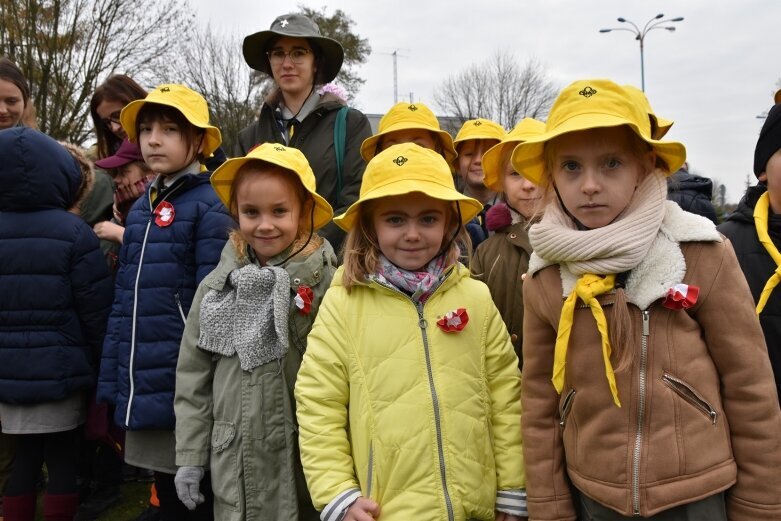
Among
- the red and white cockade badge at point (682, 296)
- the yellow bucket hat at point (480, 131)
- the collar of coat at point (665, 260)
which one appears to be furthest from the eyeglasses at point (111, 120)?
the red and white cockade badge at point (682, 296)

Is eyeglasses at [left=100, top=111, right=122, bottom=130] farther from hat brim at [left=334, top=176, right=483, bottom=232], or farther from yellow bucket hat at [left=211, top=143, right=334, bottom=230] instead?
hat brim at [left=334, top=176, right=483, bottom=232]

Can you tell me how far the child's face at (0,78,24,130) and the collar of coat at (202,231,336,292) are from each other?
2.56m

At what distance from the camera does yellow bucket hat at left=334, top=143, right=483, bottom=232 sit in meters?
2.26


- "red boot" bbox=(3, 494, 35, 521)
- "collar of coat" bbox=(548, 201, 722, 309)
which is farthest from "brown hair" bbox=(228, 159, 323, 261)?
"red boot" bbox=(3, 494, 35, 521)

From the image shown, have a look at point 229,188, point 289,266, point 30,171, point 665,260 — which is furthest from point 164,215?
point 665,260

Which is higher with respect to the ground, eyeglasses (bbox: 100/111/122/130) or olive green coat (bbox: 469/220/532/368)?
eyeglasses (bbox: 100/111/122/130)

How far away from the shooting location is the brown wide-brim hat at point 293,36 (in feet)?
12.2

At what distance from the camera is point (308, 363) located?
220cm

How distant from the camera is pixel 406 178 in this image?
2295 millimetres

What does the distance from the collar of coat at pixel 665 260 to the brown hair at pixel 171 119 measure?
7.82 feet

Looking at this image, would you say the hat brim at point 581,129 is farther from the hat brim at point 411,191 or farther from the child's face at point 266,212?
the child's face at point 266,212

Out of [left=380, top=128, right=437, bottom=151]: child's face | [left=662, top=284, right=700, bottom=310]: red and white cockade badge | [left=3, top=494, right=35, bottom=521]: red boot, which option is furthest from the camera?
[left=380, top=128, right=437, bottom=151]: child's face

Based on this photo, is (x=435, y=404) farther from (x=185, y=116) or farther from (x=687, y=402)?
(x=185, y=116)

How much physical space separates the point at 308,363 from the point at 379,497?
1.73ft
